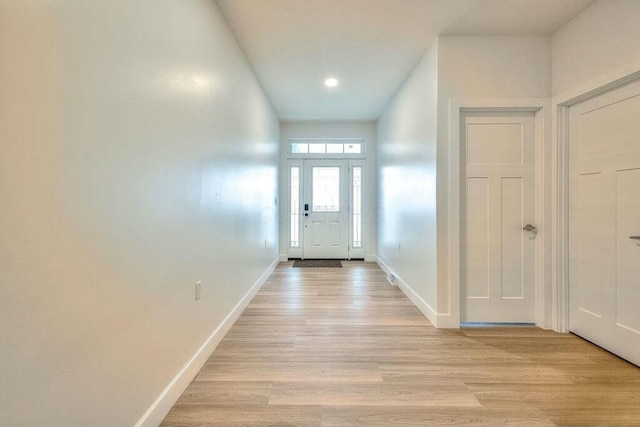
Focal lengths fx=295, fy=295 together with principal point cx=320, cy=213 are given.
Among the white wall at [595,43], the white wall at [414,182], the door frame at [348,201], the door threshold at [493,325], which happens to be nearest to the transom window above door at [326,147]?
the door frame at [348,201]

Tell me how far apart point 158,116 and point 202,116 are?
0.54m

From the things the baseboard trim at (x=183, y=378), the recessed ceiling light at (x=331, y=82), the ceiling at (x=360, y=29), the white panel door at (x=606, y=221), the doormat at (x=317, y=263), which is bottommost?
the baseboard trim at (x=183, y=378)

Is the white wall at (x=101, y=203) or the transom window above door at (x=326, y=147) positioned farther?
the transom window above door at (x=326, y=147)

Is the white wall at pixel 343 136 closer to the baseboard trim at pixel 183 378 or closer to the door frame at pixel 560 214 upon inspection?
the baseboard trim at pixel 183 378

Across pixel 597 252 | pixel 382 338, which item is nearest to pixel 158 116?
pixel 382 338

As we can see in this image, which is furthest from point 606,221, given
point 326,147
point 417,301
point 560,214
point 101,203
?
point 326,147

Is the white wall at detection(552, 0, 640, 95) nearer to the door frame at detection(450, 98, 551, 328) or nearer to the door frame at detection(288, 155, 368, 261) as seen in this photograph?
the door frame at detection(450, 98, 551, 328)

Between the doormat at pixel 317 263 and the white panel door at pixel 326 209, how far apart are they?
0.42 ft

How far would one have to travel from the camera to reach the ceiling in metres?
2.21

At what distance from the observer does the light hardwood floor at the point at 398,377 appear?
151cm

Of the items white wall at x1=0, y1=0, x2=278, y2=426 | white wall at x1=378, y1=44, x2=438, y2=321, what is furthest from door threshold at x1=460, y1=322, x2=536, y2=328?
white wall at x1=0, y1=0, x2=278, y2=426

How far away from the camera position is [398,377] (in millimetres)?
1834

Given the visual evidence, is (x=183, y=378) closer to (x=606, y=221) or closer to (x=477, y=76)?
(x=606, y=221)

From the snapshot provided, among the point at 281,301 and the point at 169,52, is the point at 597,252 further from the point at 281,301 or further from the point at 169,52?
the point at 169,52
